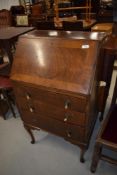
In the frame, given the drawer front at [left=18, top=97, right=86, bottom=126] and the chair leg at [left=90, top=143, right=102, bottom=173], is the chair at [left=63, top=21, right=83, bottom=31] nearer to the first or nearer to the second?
the drawer front at [left=18, top=97, right=86, bottom=126]

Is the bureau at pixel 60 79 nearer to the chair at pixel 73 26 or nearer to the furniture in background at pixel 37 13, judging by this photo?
the chair at pixel 73 26

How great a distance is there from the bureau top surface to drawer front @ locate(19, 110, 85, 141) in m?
0.37

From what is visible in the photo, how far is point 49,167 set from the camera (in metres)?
1.52

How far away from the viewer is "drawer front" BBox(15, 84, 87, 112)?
1.12m

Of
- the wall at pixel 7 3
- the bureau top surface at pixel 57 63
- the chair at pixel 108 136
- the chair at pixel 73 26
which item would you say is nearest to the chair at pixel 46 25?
the chair at pixel 73 26

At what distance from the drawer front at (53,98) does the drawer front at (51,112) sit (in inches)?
1.6

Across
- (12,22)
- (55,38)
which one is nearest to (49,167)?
(55,38)

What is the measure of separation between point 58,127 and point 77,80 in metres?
0.52

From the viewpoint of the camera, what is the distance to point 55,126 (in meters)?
1.41

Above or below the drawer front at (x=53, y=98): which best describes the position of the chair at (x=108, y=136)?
below

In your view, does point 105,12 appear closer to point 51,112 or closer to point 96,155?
point 51,112

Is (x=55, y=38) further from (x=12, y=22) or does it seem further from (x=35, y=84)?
(x=12, y=22)

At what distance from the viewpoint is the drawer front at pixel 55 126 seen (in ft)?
4.33

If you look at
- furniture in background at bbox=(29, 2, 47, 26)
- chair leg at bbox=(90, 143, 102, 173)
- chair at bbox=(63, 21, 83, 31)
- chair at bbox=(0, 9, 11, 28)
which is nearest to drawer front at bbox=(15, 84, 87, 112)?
chair leg at bbox=(90, 143, 102, 173)
